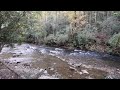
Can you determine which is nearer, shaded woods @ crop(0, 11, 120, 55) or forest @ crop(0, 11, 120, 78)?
shaded woods @ crop(0, 11, 120, 55)

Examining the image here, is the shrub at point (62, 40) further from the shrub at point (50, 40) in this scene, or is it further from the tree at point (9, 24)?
the tree at point (9, 24)

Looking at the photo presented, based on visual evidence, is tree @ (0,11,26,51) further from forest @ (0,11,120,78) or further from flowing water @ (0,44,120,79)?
flowing water @ (0,44,120,79)

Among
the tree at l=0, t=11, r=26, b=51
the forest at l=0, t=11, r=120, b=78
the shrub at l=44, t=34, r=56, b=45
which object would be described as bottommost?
the shrub at l=44, t=34, r=56, b=45

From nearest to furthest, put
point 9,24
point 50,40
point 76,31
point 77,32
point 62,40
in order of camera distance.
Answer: point 9,24
point 62,40
point 77,32
point 76,31
point 50,40

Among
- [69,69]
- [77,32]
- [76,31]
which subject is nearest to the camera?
[69,69]

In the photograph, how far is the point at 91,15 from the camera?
939 inches

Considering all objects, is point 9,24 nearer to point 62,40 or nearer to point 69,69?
point 69,69

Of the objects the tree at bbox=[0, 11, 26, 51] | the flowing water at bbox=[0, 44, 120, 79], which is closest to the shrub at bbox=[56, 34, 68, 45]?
the flowing water at bbox=[0, 44, 120, 79]

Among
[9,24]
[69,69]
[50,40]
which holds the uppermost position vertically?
[9,24]

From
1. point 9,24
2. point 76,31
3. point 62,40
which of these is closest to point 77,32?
point 76,31

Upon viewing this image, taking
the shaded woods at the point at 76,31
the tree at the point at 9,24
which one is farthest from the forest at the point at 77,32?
the tree at the point at 9,24
